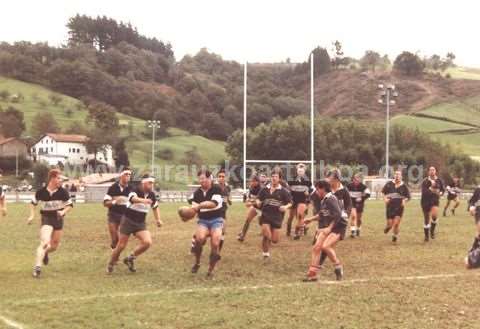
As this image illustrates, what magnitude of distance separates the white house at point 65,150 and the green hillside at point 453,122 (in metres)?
49.3

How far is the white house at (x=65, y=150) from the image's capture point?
102550 millimetres

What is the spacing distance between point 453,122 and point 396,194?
112 metres

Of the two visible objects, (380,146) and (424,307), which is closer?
(424,307)

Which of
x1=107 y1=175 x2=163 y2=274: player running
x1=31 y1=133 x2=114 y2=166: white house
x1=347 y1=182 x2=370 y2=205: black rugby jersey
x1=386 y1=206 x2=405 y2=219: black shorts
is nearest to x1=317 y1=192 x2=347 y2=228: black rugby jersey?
x1=107 y1=175 x2=163 y2=274: player running

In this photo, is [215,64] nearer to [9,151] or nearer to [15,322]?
[9,151]

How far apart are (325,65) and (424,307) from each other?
519ft

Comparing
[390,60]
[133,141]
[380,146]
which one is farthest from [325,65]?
[380,146]

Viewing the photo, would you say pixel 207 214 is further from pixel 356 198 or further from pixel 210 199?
pixel 356 198

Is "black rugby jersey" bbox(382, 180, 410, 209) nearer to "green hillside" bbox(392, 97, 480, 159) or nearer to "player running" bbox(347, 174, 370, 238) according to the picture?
"player running" bbox(347, 174, 370, 238)

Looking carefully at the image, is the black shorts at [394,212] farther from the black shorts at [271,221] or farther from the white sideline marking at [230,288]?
the white sideline marking at [230,288]

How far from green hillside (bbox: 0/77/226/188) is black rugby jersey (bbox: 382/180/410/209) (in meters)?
65.1

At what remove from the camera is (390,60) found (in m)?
180

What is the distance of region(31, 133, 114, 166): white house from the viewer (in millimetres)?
102550

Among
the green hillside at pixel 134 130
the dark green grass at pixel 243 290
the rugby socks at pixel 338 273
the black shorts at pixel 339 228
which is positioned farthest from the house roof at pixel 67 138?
the rugby socks at pixel 338 273
